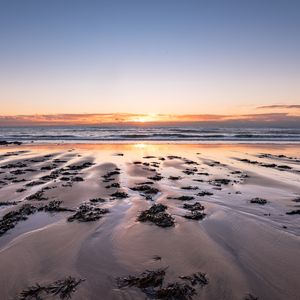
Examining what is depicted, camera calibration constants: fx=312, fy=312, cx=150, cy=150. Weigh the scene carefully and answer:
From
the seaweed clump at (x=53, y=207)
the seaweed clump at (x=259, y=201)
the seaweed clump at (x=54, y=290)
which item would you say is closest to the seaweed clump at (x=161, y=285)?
the seaweed clump at (x=54, y=290)

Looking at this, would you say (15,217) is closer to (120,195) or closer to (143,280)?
(120,195)

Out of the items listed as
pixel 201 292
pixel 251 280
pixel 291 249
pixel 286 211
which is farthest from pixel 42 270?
pixel 286 211

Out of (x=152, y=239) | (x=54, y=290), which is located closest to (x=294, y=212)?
(x=152, y=239)

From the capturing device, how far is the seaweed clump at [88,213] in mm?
6730

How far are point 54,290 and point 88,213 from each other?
123 inches

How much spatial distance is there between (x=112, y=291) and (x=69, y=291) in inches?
21.3

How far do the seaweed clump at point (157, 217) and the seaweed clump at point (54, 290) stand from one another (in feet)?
8.47

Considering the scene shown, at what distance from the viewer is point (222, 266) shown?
182 inches

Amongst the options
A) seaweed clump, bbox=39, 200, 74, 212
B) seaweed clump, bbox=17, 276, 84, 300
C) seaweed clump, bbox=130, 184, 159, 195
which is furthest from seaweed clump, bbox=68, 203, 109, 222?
seaweed clump, bbox=17, 276, 84, 300

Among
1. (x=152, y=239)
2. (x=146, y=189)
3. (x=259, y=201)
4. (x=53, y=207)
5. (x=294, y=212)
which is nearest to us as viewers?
(x=152, y=239)

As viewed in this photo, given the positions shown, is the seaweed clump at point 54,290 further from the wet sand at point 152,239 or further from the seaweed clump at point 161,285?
the seaweed clump at point 161,285

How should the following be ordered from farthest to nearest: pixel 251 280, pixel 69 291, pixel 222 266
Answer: pixel 222 266
pixel 251 280
pixel 69 291

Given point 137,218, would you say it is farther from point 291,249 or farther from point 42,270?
point 291,249

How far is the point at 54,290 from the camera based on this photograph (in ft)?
13.0
